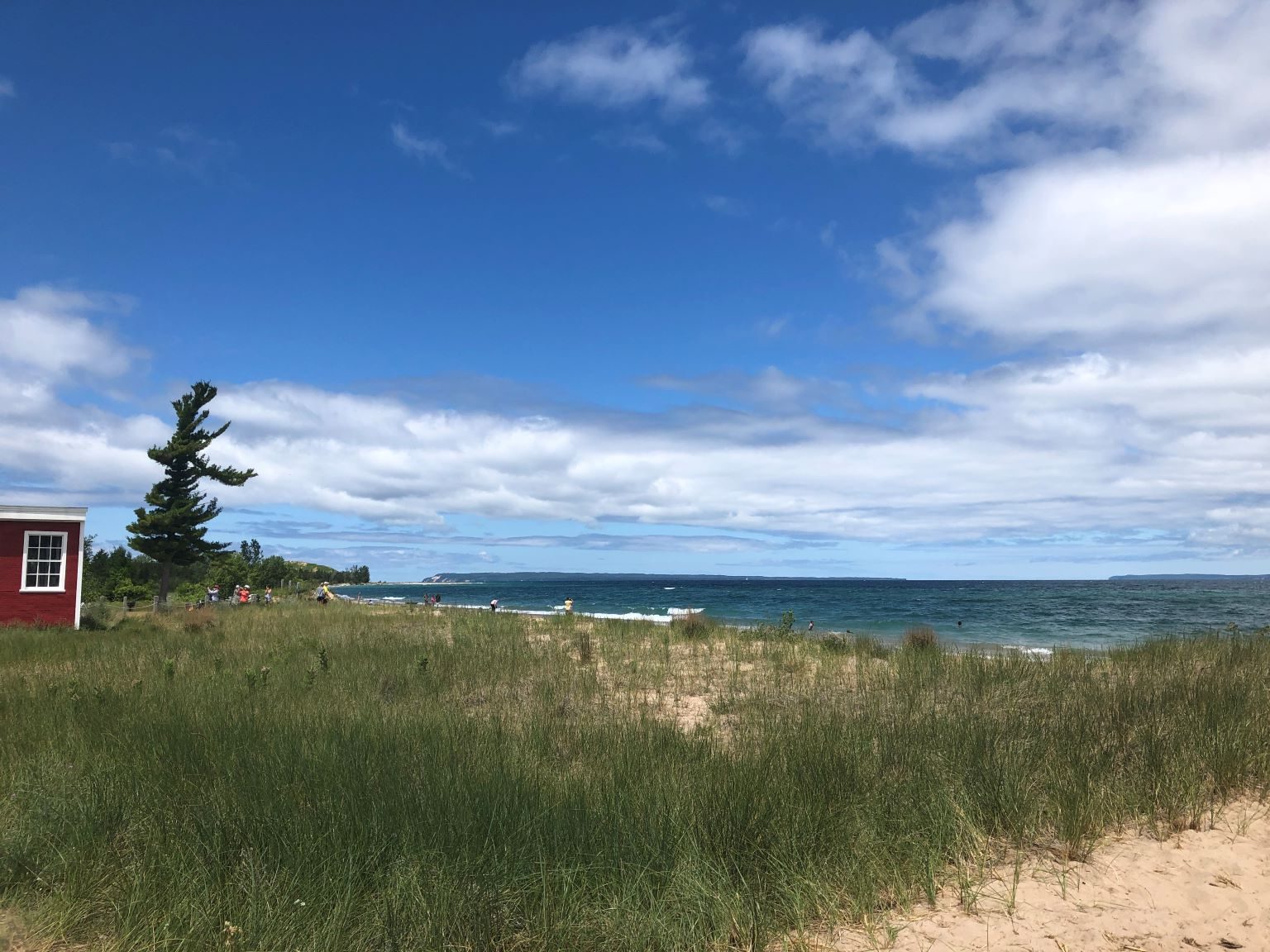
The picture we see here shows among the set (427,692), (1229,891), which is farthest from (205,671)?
(1229,891)

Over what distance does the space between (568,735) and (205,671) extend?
7.59m

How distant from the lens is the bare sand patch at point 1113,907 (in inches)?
168

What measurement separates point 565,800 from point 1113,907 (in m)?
3.54

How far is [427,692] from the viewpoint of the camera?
35.4 ft

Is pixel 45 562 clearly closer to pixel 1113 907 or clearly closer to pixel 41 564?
pixel 41 564

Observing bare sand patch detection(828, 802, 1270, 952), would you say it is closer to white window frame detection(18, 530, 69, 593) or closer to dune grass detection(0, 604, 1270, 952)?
dune grass detection(0, 604, 1270, 952)

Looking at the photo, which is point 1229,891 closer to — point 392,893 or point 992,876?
point 992,876

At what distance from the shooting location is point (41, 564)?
22.5 metres

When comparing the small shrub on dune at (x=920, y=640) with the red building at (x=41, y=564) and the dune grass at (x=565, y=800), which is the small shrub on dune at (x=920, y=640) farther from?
the red building at (x=41, y=564)

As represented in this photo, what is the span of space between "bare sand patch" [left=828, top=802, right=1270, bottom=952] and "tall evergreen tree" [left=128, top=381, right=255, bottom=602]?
3276cm

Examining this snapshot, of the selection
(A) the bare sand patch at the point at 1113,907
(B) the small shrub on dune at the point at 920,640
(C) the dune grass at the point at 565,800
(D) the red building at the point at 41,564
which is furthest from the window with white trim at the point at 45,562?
(A) the bare sand patch at the point at 1113,907

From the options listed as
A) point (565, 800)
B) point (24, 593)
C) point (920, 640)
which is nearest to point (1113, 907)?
point (565, 800)

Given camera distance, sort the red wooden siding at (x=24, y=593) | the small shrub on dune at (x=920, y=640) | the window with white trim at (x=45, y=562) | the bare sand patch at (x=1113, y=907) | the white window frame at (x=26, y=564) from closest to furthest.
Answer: the bare sand patch at (x=1113, y=907) → the small shrub on dune at (x=920, y=640) → the red wooden siding at (x=24, y=593) → the white window frame at (x=26, y=564) → the window with white trim at (x=45, y=562)

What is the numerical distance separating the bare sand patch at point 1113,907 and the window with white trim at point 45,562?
2582 centimetres
